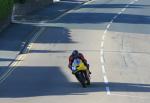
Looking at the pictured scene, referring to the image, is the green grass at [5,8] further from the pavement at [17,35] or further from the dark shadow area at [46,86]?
the dark shadow area at [46,86]

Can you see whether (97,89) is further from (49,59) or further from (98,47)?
(98,47)

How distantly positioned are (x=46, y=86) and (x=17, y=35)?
774 inches

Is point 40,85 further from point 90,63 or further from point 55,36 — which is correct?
point 55,36

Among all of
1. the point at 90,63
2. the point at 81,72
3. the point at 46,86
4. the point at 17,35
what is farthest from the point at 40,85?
the point at 17,35

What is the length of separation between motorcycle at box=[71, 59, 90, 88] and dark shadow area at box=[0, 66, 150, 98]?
8.7 inches

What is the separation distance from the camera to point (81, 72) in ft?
78.5

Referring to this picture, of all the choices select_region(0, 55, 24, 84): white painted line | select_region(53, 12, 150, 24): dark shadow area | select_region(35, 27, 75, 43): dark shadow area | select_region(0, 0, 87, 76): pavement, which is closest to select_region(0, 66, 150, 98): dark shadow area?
select_region(0, 55, 24, 84): white painted line

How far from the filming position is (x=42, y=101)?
65.9ft

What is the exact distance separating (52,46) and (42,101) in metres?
19.0

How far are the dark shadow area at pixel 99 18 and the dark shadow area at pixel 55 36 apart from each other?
23.5 feet

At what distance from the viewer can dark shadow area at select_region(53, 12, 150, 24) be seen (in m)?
56.1

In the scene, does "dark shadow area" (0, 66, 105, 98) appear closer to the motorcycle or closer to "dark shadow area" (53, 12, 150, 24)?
the motorcycle

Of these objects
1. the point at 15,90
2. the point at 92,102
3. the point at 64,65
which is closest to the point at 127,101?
the point at 92,102

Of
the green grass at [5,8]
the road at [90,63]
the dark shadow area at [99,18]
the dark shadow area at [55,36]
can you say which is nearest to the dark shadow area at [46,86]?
the road at [90,63]
